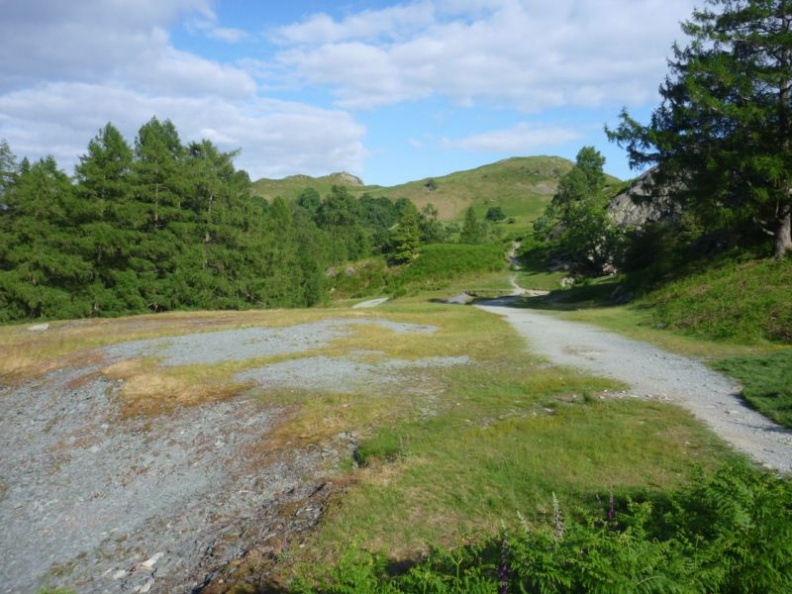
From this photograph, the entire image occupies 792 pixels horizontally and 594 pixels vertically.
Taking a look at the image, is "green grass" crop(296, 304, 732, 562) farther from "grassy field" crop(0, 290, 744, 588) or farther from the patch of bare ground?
the patch of bare ground

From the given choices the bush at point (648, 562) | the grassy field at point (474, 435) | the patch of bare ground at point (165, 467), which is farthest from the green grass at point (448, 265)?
the bush at point (648, 562)

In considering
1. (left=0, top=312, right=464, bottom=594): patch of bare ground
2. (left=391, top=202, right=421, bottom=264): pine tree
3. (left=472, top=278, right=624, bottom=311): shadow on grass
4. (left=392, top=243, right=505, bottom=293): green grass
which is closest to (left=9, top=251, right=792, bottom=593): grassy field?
(left=0, top=312, right=464, bottom=594): patch of bare ground

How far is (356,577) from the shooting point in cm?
444

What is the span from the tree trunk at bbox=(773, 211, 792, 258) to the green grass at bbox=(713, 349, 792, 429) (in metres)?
12.7

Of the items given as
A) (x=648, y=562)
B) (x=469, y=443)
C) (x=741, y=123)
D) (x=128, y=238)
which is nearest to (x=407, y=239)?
(x=128, y=238)

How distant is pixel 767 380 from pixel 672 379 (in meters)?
2.20

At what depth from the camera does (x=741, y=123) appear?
25.3m

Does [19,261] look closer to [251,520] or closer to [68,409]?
[68,409]

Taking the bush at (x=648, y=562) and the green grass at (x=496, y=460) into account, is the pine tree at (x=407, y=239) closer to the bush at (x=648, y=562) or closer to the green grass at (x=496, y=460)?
Result: the green grass at (x=496, y=460)

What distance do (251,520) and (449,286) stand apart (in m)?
64.4

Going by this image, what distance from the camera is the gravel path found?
9258 millimetres

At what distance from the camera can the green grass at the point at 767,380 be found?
10.8 metres

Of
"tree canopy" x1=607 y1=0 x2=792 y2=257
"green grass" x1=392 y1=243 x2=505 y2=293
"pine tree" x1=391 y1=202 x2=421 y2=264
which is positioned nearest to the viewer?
"tree canopy" x1=607 y1=0 x2=792 y2=257

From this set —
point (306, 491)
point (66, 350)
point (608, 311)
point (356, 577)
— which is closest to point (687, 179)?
point (608, 311)
